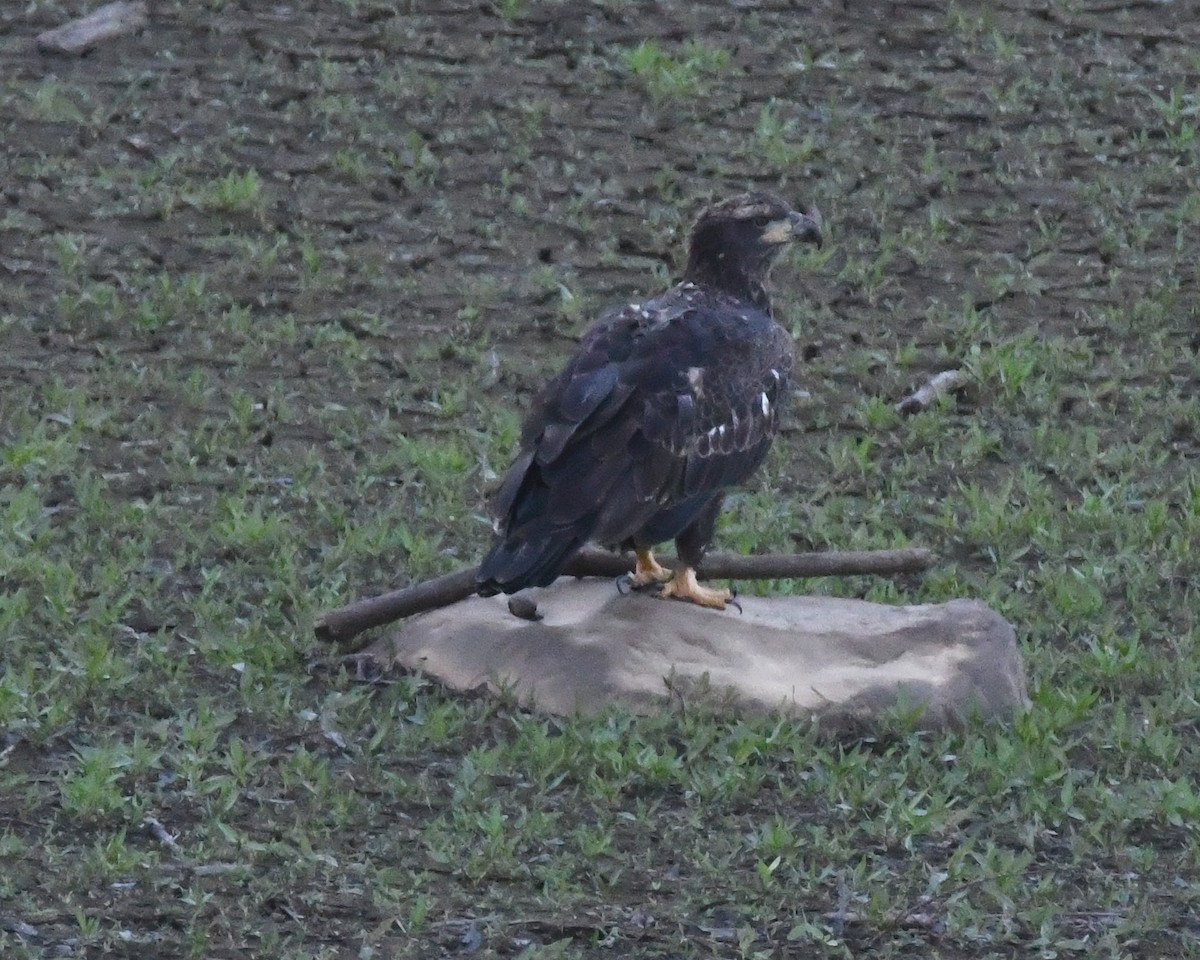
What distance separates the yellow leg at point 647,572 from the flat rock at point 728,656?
0.12 m

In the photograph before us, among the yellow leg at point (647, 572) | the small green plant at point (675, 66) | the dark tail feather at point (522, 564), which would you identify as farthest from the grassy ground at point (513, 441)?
the yellow leg at point (647, 572)

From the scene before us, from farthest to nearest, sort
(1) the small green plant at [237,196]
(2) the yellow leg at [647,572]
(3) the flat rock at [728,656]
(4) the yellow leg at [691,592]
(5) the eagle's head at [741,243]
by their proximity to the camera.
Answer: (1) the small green plant at [237,196]
(5) the eagle's head at [741,243]
(2) the yellow leg at [647,572]
(4) the yellow leg at [691,592]
(3) the flat rock at [728,656]

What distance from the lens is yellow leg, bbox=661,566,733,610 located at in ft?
22.9

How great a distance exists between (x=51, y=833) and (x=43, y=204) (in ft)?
16.9

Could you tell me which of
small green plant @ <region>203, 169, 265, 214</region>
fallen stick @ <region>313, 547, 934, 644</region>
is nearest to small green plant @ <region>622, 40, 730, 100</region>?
small green plant @ <region>203, 169, 265, 214</region>

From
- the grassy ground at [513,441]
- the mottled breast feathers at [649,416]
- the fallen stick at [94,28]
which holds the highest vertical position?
the fallen stick at [94,28]

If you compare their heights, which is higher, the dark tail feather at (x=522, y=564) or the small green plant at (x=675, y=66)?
the small green plant at (x=675, y=66)

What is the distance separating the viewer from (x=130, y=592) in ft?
24.4

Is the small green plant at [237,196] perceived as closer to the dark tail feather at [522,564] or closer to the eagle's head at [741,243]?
the eagle's head at [741,243]

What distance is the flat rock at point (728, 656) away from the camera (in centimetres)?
658

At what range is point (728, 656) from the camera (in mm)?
6723

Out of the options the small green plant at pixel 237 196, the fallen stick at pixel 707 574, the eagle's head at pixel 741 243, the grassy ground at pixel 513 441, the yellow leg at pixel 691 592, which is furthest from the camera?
the small green plant at pixel 237 196

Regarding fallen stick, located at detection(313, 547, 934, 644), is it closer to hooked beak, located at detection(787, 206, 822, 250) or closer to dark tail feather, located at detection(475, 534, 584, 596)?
dark tail feather, located at detection(475, 534, 584, 596)

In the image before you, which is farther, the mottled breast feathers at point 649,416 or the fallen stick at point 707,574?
the fallen stick at point 707,574
